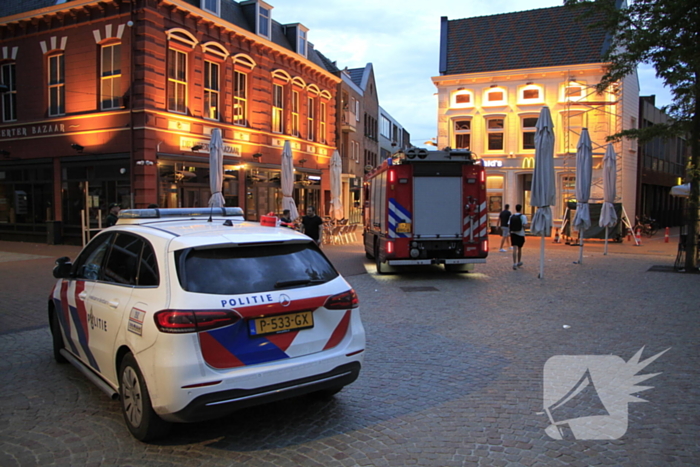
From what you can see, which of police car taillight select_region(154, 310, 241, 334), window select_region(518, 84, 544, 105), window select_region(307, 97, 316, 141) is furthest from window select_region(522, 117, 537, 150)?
police car taillight select_region(154, 310, 241, 334)

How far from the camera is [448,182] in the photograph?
12.8 meters

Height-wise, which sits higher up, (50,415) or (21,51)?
(21,51)

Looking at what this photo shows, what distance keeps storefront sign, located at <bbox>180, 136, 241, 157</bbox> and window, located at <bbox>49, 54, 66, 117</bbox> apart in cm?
496

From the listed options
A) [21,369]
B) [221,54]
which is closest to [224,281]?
[21,369]

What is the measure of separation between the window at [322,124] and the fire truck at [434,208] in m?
19.5

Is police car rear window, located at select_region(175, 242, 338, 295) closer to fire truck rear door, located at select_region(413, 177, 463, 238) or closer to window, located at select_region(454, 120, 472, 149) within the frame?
fire truck rear door, located at select_region(413, 177, 463, 238)

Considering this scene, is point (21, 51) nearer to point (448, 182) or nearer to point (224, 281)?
point (448, 182)

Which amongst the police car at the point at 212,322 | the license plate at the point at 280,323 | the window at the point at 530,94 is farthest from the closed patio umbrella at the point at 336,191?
the license plate at the point at 280,323

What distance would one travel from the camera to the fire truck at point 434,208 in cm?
1275

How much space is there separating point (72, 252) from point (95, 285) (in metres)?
15.2

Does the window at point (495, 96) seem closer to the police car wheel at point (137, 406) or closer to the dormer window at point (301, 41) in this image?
the dormer window at point (301, 41)

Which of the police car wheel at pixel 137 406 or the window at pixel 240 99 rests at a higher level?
the window at pixel 240 99

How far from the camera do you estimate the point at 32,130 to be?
21.7m

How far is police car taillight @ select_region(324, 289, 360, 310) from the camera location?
421 cm
